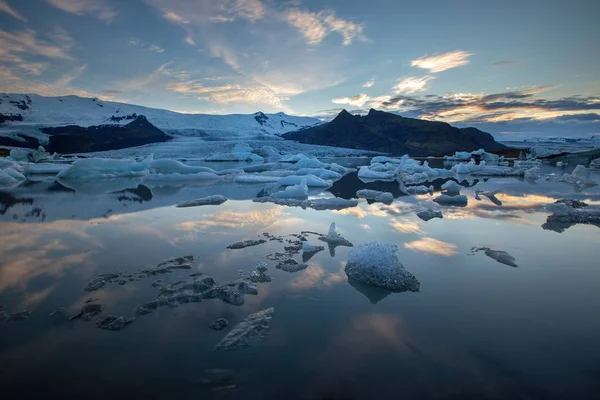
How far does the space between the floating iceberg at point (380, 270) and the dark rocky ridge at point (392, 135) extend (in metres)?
127

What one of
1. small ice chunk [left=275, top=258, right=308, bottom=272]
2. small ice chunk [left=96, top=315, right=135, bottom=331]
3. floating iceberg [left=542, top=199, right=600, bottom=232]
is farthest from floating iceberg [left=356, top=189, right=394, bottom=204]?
small ice chunk [left=96, top=315, right=135, bottom=331]

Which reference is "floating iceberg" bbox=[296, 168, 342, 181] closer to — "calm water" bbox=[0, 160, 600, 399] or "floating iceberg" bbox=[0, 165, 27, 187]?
"calm water" bbox=[0, 160, 600, 399]

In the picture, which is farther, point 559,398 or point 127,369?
point 127,369

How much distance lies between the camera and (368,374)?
2.19 meters

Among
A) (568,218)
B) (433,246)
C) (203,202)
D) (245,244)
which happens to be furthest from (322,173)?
(245,244)

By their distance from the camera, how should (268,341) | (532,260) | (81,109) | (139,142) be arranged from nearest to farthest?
(268,341) → (532,260) → (139,142) → (81,109)

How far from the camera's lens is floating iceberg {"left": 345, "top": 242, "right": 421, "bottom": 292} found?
3607 millimetres

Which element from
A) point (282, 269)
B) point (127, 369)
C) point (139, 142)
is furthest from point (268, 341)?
point (139, 142)

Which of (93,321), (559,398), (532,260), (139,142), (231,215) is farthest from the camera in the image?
(139,142)

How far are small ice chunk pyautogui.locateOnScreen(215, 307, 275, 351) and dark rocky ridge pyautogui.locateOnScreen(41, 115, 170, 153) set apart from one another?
83953mm

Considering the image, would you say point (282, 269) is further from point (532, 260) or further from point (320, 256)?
point (532, 260)

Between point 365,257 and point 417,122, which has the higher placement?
point 417,122

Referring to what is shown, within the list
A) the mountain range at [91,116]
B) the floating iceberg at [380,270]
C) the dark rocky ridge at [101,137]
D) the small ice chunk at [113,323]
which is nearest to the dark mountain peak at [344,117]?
the mountain range at [91,116]

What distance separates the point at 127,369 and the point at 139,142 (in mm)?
97136
